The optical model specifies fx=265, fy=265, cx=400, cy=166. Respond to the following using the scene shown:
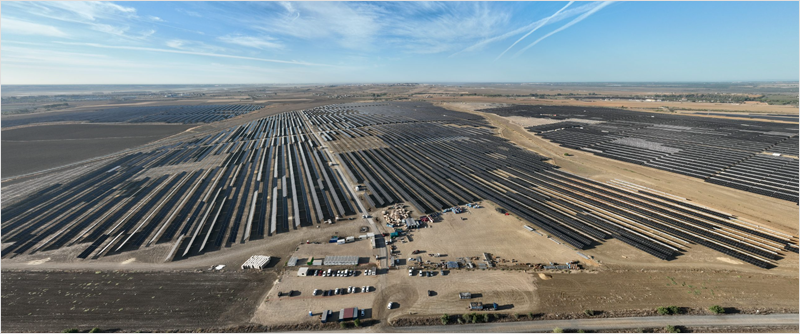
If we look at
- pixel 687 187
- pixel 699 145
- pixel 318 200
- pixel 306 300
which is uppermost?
pixel 699 145

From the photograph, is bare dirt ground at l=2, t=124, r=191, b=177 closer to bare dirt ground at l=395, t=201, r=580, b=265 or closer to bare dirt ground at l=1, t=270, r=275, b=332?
bare dirt ground at l=1, t=270, r=275, b=332

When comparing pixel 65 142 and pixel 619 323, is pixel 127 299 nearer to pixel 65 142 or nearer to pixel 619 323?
pixel 619 323

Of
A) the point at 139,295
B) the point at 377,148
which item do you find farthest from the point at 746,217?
the point at 139,295

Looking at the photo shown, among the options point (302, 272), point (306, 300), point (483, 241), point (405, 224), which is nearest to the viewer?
point (306, 300)

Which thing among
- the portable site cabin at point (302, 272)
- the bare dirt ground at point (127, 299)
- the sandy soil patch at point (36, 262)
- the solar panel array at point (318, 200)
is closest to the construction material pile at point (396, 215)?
the solar panel array at point (318, 200)

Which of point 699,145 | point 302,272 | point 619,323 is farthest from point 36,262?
point 699,145

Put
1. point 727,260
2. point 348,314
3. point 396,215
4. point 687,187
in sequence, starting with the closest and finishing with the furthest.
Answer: point 348,314 < point 727,260 < point 396,215 < point 687,187

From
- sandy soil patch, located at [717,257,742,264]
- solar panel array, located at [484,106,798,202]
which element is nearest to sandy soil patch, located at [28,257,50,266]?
sandy soil patch, located at [717,257,742,264]
